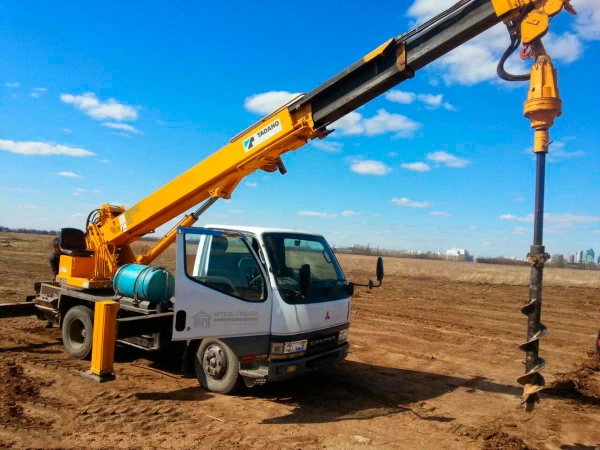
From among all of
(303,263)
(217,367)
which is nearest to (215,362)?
(217,367)

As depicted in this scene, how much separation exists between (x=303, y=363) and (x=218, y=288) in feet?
4.66

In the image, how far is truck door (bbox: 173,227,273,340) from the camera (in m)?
5.39

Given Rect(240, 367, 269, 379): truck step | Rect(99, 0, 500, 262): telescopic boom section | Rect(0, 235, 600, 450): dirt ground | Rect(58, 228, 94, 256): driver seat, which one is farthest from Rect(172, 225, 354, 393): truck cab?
Rect(58, 228, 94, 256): driver seat

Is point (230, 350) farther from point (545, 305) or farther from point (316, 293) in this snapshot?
point (545, 305)

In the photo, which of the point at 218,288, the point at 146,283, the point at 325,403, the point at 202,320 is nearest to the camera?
the point at 202,320

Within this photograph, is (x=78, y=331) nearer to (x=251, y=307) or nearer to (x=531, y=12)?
(x=251, y=307)

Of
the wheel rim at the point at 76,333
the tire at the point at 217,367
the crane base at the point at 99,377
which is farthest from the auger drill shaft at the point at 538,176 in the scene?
the wheel rim at the point at 76,333

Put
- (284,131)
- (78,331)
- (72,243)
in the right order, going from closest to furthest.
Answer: (284,131)
(78,331)
(72,243)

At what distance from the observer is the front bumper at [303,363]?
5484mm

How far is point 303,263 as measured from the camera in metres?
6.33

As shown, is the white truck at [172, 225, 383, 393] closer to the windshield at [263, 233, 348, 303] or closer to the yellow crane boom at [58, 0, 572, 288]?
the windshield at [263, 233, 348, 303]

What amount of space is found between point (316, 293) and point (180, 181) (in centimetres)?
306

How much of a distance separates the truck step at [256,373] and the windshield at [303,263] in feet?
2.86

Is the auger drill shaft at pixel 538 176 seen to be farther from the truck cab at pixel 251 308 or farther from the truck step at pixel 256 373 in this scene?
the truck step at pixel 256 373
